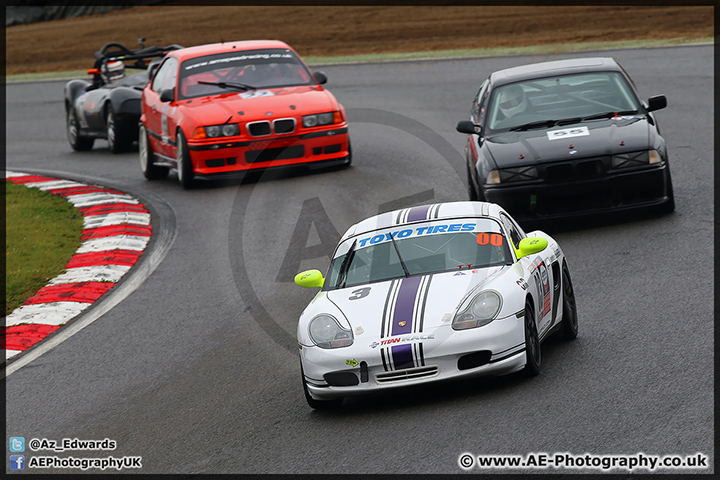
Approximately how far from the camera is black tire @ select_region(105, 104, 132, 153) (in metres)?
18.3

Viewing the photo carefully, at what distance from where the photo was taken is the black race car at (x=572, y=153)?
34.3ft

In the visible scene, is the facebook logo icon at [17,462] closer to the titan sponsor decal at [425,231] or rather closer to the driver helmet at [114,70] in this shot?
the titan sponsor decal at [425,231]

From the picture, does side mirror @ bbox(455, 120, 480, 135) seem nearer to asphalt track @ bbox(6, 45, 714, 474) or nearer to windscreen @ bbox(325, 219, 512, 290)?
asphalt track @ bbox(6, 45, 714, 474)

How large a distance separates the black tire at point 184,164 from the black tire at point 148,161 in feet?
3.84

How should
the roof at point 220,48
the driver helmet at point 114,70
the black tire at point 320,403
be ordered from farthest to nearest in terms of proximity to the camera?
1. the driver helmet at point 114,70
2. the roof at point 220,48
3. the black tire at point 320,403

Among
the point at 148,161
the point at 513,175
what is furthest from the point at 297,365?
the point at 148,161

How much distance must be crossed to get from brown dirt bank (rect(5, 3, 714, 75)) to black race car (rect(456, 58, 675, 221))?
17.2 meters

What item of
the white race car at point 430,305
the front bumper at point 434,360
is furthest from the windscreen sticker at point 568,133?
the front bumper at point 434,360

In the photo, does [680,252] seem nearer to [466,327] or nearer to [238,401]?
[466,327]


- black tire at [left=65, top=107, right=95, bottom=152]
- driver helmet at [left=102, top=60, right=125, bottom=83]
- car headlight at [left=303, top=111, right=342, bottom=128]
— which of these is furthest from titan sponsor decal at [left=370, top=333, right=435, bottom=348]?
black tire at [left=65, top=107, right=95, bottom=152]

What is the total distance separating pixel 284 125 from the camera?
46.8 ft

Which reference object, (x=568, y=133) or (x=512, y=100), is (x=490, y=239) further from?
(x=512, y=100)

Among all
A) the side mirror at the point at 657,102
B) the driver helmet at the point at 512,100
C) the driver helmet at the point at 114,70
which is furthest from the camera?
the driver helmet at the point at 114,70

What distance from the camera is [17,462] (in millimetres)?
6164
